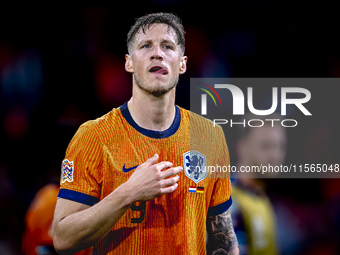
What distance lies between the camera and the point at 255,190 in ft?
9.66

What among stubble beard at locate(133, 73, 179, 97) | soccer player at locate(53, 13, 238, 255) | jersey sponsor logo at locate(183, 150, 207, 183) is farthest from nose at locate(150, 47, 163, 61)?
jersey sponsor logo at locate(183, 150, 207, 183)

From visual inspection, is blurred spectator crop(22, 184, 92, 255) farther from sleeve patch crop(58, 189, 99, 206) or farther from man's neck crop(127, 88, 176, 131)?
man's neck crop(127, 88, 176, 131)

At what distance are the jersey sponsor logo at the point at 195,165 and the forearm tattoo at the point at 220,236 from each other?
31cm

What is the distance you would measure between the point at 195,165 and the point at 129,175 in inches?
16.6

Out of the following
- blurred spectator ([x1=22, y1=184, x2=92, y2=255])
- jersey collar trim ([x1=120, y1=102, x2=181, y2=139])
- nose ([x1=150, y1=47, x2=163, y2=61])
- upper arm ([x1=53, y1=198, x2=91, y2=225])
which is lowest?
blurred spectator ([x1=22, y1=184, x2=92, y2=255])

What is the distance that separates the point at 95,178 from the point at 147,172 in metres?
0.37

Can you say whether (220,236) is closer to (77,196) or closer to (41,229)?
(77,196)

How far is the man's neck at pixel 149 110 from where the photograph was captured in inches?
74.7

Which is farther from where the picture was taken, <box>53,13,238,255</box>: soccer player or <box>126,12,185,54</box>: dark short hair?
<box>126,12,185,54</box>: dark short hair

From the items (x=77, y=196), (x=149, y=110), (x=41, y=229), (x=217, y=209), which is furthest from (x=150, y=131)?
(x=41, y=229)

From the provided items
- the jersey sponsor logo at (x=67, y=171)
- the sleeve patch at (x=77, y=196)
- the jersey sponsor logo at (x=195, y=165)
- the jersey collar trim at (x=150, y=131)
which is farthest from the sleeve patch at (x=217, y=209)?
the jersey sponsor logo at (x=67, y=171)

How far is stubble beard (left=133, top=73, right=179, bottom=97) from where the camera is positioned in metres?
1.83

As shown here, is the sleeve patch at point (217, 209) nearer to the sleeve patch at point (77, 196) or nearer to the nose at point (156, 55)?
the sleeve patch at point (77, 196)

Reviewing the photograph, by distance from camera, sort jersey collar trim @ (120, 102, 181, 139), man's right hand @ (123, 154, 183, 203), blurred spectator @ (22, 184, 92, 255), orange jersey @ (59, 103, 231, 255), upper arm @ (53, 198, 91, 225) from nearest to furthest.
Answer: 1. man's right hand @ (123, 154, 183, 203)
2. upper arm @ (53, 198, 91, 225)
3. orange jersey @ (59, 103, 231, 255)
4. jersey collar trim @ (120, 102, 181, 139)
5. blurred spectator @ (22, 184, 92, 255)
